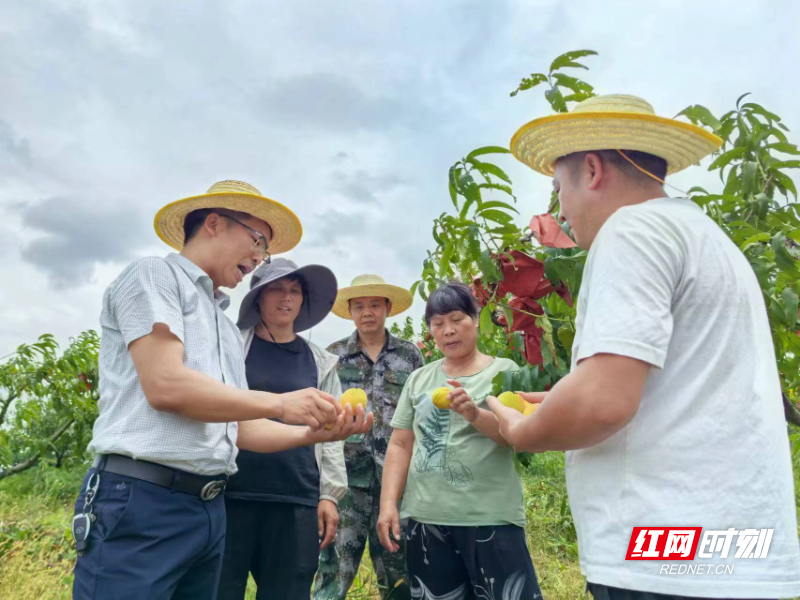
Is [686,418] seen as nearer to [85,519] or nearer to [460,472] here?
[460,472]

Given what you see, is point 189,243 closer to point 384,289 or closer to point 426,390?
point 426,390

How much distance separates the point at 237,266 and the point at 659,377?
1.41m

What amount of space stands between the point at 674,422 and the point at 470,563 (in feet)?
4.22

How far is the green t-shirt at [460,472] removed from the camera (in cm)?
223

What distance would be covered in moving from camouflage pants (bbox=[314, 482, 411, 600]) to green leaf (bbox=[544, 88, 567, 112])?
209 centimetres

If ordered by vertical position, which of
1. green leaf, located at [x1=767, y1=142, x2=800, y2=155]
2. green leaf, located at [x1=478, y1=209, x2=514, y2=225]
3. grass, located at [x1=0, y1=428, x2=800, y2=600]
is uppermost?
green leaf, located at [x1=767, y1=142, x2=800, y2=155]

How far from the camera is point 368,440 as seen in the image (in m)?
3.36

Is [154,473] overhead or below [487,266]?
below

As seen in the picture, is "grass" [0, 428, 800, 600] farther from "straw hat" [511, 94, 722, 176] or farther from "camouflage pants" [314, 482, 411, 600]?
"straw hat" [511, 94, 722, 176]

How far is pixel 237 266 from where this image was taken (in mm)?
2115

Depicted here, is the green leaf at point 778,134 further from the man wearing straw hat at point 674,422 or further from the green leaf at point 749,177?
the man wearing straw hat at point 674,422

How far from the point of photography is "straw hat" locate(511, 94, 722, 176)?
4.73ft

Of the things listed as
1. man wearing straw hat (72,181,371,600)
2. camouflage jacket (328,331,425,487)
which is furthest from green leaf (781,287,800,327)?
camouflage jacket (328,331,425,487)

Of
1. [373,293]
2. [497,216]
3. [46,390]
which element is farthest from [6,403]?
[497,216]
